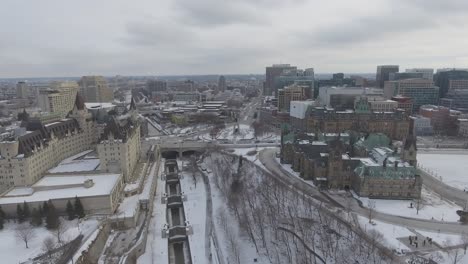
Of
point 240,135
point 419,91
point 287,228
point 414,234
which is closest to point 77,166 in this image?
point 287,228

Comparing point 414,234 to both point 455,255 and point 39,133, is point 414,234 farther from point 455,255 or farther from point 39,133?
point 39,133

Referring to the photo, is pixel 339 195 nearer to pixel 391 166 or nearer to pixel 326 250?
pixel 391 166

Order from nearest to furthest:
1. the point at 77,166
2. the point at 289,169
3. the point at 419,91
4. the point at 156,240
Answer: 1. the point at 156,240
2. the point at 77,166
3. the point at 289,169
4. the point at 419,91

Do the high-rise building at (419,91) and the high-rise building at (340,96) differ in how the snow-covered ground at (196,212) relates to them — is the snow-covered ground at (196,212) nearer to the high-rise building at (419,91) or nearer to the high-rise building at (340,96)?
the high-rise building at (340,96)

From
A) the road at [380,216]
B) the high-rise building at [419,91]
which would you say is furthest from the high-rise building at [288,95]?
the road at [380,216]

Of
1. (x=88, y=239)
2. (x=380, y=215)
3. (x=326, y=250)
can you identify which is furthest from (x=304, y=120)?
(x=88, y=239)

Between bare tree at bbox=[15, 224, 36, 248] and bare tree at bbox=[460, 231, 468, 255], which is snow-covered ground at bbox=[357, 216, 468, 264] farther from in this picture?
bare tree at bbox=[15, 224, 36, 248]
